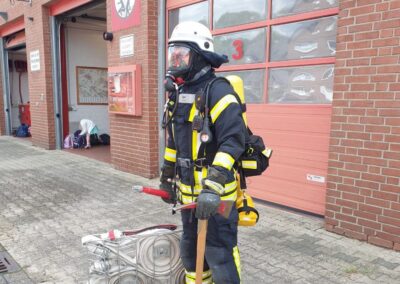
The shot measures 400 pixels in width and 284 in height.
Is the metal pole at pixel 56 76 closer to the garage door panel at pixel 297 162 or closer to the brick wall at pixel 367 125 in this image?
the garage door panel at pixel 297 162

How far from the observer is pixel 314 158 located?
183 inches

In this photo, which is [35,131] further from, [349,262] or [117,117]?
[349,262]

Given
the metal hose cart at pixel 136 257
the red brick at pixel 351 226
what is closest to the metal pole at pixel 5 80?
the metal hose cart at pixel 136 257

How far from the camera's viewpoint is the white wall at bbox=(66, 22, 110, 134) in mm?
11266

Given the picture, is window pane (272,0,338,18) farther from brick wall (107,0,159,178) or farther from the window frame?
brick wall (107,0,159,178)

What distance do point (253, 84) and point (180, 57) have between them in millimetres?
3108

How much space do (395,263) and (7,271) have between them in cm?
365

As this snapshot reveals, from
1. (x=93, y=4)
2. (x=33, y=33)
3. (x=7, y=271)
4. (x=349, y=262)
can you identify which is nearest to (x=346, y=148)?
(x=349, y=262)

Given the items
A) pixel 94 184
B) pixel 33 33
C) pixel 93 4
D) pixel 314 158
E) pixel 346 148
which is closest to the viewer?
pixel 346 148

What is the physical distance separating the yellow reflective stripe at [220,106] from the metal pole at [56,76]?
30.3ft

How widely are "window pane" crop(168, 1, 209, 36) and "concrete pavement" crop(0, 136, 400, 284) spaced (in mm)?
2935

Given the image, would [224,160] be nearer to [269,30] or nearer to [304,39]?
[304,39]

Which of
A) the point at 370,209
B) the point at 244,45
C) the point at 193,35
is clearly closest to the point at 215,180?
the point at 193,35

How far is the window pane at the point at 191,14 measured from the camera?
240 inches
